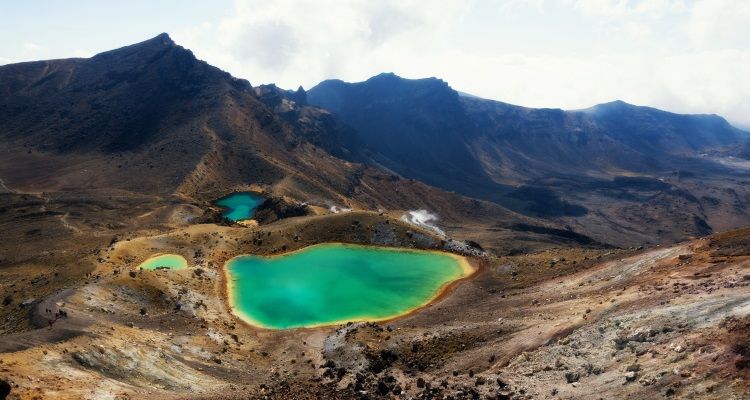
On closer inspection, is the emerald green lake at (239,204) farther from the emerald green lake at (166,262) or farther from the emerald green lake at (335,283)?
the emerald green lake at (335,283)

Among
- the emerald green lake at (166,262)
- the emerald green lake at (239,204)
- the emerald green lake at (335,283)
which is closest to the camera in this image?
the emerald green lake at (335,283)

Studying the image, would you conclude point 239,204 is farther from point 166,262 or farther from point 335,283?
point 335,283

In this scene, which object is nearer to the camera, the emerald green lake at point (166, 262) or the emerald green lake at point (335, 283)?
the emerald green lake at point (335, 283)

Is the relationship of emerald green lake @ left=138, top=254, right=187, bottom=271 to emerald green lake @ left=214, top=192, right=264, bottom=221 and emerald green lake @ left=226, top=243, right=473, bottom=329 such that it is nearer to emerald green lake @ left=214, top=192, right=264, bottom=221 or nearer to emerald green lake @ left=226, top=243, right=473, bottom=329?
emerald green lake @ left=226, top=243, right=473, bottom=329

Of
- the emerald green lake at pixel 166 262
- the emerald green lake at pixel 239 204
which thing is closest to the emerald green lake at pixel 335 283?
the emerald green lake at pixel 166 262

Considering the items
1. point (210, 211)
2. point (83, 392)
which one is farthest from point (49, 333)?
point (210, 211)

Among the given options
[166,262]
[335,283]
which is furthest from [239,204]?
[335,283]

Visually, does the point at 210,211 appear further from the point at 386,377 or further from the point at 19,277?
the point at 386,377
